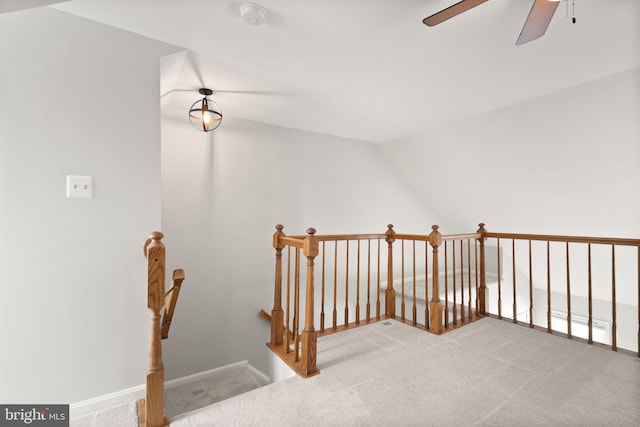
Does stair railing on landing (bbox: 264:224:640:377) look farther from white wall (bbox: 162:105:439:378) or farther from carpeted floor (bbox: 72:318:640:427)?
white wall (bbox: 162:105:439:378)

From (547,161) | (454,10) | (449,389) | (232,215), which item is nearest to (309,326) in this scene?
(449,389)

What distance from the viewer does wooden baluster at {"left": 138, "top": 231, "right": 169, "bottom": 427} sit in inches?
56.8

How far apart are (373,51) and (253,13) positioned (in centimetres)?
92

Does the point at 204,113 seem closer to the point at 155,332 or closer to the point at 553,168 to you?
the point at 155,332

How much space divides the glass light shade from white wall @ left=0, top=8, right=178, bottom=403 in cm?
87

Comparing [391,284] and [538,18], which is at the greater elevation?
[538,18]

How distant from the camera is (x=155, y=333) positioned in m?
1.48

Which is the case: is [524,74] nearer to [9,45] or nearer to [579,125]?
[579,125]

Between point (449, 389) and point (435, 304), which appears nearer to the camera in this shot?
point (449, 389)

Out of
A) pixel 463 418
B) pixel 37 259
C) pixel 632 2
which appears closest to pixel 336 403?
pixel 463 418

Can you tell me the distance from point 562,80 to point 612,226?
2287 millimetres

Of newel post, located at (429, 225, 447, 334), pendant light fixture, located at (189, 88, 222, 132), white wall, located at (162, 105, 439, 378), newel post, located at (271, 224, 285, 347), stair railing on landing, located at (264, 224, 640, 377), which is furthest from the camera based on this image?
white wall, located at (162, 105, 439, 378)

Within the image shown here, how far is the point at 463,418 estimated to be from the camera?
4.92 feet

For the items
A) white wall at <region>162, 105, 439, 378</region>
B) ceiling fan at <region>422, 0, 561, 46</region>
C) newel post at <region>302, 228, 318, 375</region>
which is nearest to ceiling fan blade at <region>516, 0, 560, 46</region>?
ceiling fan at <region>422, 0, 561, 46</region>
